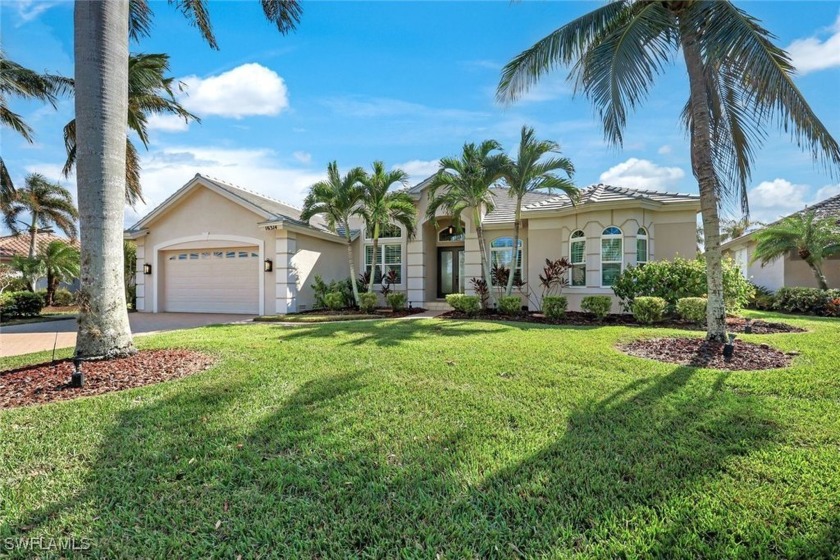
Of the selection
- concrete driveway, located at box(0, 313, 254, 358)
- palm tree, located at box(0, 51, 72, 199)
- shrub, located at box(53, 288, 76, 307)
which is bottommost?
concrete driveway, located at box(0, 313, 254, 358)

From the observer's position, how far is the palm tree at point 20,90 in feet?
44.4

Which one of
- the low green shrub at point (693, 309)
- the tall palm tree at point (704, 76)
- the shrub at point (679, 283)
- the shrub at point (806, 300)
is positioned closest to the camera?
the tall palm tree at point (704, 76)

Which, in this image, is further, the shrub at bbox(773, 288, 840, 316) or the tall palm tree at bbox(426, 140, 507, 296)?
the shrub at bbox(773, 288, 840, 316)

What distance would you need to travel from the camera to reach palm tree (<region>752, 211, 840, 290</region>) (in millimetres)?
14281

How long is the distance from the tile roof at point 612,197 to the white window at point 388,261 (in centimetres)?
589

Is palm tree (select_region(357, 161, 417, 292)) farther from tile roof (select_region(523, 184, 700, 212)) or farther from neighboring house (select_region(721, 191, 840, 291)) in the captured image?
neighboring house (select_region(721, 191, 840, 291))

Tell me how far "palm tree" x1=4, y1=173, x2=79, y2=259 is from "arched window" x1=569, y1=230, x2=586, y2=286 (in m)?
29.0

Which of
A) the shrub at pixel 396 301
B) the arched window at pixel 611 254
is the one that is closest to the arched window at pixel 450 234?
the shrub at pixel 396 301

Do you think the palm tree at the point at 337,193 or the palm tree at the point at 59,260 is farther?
the palm tree at the point at 59,260

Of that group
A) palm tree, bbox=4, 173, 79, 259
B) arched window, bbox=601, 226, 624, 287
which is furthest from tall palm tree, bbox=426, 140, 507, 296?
palm tree, bbox=4, 173, 79, 259

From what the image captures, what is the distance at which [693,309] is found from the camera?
33.1ft

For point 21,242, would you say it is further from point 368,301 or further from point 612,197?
point 612,197

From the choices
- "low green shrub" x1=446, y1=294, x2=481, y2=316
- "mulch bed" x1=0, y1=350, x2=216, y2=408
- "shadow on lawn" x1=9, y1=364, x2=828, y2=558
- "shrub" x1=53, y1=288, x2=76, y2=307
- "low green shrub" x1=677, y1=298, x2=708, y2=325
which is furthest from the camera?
"shrub" x1=53, y1=288, x2=76, y2=307

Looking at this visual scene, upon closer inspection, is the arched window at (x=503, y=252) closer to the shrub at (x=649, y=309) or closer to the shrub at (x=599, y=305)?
the shrub at (x=599, y=305)
